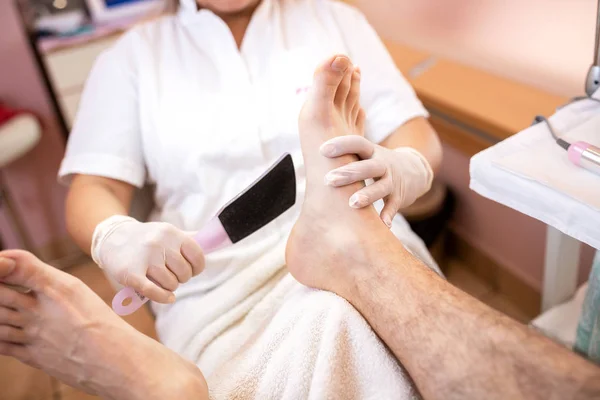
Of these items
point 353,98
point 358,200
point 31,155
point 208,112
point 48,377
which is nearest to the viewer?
point 358,200

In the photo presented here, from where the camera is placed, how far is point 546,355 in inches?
19.9

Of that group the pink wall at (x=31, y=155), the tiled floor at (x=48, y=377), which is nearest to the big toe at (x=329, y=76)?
the tiled floor at (x=48, y=377)

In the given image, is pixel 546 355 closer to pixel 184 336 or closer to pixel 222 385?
pixel 222 385

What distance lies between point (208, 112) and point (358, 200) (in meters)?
0.36

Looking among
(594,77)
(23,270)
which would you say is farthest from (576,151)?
(23,270)

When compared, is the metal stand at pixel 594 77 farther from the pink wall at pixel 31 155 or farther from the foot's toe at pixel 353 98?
the pink wall at pixel 31 155

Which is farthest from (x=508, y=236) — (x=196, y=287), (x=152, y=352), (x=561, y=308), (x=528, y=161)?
(x=152, y=352)

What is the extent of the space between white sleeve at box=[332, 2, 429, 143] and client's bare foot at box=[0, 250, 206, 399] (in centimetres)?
54

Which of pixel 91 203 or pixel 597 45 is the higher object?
pixel 597 45

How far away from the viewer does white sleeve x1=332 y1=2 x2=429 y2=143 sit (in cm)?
94

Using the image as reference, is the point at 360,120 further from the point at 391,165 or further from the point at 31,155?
the point at 31,155

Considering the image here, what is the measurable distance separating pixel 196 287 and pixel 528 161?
54 centimetres

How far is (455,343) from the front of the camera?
1.82ft

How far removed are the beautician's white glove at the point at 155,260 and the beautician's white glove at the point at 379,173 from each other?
0.73 feet
